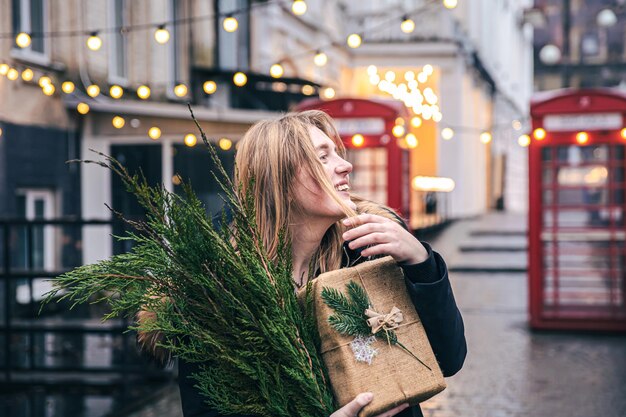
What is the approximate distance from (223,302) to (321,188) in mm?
459

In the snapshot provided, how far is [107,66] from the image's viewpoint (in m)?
12.8

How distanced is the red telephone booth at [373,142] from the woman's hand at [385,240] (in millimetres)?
8785

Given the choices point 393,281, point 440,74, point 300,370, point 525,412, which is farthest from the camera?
point 440,74

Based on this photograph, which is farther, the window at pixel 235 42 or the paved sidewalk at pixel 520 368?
the window at pixel 235 42

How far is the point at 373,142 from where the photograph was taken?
11.5m

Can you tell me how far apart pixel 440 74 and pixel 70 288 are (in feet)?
84.5

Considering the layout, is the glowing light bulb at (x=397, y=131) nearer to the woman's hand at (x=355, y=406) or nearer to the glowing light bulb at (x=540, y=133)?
the glowing light bulb at (x=540, y=133)

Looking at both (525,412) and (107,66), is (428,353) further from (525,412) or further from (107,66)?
(107,66)

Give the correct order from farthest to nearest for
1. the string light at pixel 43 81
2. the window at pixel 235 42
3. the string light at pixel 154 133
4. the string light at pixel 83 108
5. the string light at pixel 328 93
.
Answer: the string light at pixel 328 93 → the window at pixel 235 42 → the string light at pixel 154 133 → the string light at pixel 83 108 → the string light at pixel 43 81

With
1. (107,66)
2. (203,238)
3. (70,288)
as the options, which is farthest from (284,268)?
(107,66)

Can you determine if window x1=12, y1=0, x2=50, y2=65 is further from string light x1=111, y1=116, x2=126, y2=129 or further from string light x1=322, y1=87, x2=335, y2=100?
string light x1=322, y1=87, x2=335, y2=100

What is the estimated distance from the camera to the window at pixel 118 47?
13227 millimetres

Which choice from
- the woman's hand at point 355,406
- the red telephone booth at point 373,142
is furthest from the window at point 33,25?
the woman's hand at point 355,406

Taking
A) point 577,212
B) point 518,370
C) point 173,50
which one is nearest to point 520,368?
point 518,370
